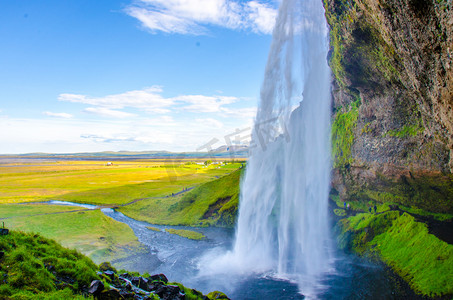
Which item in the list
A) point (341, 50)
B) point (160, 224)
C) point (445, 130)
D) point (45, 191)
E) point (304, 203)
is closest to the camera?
point (445, 130)

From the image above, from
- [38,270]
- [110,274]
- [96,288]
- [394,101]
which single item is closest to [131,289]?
[110,274]

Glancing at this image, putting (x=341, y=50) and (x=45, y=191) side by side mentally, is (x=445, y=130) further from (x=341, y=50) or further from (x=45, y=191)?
(x=45, y=191)

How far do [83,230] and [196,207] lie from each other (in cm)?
1721

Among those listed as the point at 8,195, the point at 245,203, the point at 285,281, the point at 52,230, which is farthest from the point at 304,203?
the point at 8,195

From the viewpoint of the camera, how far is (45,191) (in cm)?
6594

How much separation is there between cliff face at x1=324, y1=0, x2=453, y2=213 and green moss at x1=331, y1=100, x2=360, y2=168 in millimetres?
116

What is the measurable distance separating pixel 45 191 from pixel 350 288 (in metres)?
70.3

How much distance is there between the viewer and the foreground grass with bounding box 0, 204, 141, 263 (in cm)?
→ 2853

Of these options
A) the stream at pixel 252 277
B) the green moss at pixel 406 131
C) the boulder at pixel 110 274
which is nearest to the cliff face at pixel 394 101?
the green moss at pixel 406 131

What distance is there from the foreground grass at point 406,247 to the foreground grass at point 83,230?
2416 cm

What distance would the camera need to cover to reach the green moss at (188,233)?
34.2 m

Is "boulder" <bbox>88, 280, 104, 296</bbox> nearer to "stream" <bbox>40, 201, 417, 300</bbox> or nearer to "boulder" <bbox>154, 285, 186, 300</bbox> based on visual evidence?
"boulder" <bbox>154, 285, 186, 300</bbox>

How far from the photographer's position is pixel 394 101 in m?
22.4

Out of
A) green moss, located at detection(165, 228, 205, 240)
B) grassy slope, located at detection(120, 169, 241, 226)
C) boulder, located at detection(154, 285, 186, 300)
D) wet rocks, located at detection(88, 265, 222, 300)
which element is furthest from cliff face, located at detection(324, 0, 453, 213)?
green moss, located at detection(165, 228, 205, 240)
